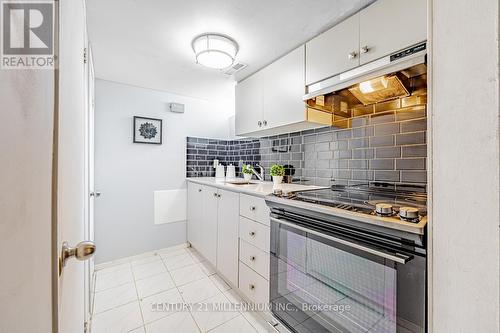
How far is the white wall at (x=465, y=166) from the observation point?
484 mm

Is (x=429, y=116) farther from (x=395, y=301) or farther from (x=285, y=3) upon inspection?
(x=285, y=3)

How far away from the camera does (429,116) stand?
612mm

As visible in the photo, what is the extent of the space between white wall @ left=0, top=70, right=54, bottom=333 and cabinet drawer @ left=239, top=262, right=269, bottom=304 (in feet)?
4.46

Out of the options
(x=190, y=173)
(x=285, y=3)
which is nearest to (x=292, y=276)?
(x=285, y=3)

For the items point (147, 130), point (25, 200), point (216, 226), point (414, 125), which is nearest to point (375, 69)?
point (414, 125)

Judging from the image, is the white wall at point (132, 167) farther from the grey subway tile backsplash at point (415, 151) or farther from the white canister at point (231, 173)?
the grey subway tile backsplash at point (415, 151)

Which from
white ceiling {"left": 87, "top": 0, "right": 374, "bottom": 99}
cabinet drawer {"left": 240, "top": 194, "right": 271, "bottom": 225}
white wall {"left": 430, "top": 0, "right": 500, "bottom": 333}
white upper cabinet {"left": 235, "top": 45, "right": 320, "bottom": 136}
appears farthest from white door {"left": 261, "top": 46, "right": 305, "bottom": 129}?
white wall {"left": 430, "top": 0, "right": 500, "bottom": 333}

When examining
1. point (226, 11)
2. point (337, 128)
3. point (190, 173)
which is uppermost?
point (226, 11)

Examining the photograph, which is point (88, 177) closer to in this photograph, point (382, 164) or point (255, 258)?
point (255, 258)

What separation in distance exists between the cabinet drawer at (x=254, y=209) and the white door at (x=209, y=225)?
19.3 inches

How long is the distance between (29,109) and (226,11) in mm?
1414

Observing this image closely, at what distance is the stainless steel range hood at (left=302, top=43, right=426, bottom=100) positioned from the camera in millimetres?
1071

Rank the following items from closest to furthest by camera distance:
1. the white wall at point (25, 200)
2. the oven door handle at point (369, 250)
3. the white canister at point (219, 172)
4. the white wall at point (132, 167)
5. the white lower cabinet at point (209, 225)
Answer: the white wall at point (25, 200) < the oven door handle at point (369, 250) < the white lower cabinet at point (209, 225) < the white wall at point (132, 167) < the white canister at point (219, 172)

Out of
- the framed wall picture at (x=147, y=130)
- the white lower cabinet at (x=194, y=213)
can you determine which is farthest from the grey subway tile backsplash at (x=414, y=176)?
the framed wall picture at (x=147, y=130)
